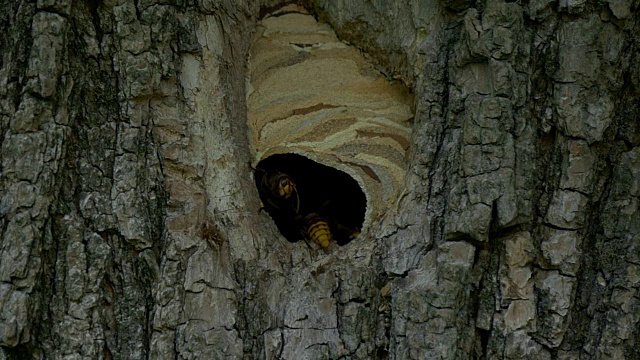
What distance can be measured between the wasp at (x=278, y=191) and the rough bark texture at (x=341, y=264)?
3.83 ft

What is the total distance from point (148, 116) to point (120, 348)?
2.91 feet

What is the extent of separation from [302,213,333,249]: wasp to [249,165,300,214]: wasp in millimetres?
460

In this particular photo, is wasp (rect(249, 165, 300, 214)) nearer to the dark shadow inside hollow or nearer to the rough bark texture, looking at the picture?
the dark shadow inside hollow

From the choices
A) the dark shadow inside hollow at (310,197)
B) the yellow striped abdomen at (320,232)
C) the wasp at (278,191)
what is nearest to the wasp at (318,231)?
the yellow striped abdomen at (320,232)

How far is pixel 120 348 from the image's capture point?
298cm

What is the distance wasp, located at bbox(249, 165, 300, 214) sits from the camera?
4.37 metres

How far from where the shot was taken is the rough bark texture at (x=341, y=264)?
9.68 feet

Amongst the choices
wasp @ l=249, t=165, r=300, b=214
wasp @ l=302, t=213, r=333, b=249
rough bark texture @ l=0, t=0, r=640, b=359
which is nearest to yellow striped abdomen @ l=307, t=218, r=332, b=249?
wasp @ l=302, t=213, r=333, b=249

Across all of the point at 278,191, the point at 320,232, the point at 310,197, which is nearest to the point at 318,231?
the point at 320,232

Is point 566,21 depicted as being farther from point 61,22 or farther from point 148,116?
point 61,22

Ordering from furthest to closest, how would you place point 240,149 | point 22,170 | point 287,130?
1. point 287,130
2. point 240,149
3. point 22,170

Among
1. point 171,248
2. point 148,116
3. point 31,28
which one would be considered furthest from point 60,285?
point 31,28

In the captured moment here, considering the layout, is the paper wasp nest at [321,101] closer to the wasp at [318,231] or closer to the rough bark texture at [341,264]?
the wasp at [318,231]

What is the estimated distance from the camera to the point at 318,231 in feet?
12.2
